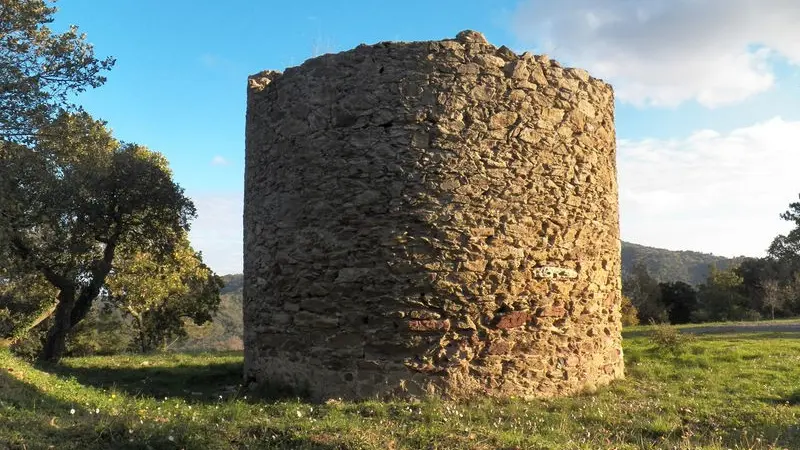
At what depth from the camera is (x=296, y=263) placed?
27.1ft

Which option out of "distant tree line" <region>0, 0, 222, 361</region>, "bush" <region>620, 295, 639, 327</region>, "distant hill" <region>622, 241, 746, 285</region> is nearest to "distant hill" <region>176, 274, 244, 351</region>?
"distant tree line" <region>0, 0, 222, 361</region>

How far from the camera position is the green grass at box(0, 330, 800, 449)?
16.9 feet

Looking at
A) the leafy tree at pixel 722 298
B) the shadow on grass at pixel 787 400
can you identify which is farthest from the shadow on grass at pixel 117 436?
the leafy tree at pixel 722 298

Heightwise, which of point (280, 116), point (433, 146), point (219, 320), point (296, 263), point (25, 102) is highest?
point (25, 102)

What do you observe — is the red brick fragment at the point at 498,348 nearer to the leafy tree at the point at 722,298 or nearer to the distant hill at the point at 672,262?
the leafy tree at the point at 722,298

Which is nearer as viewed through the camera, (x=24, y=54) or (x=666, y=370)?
(x=666, y=370)

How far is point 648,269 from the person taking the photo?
6375 cm

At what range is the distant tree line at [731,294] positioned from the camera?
106 ft

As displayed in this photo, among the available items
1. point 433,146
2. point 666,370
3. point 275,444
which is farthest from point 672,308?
point 275,444

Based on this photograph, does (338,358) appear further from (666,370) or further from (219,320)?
(219,320)

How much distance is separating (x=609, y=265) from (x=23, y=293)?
18.3m

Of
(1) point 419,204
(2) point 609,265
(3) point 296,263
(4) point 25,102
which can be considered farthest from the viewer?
(4) point 25,102

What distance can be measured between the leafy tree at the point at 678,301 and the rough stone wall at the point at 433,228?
28289mm

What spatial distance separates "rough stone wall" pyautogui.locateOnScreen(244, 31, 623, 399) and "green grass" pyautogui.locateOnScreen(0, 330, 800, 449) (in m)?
0.59
